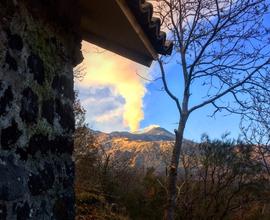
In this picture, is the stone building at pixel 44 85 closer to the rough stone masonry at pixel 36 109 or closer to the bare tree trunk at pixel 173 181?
the rough stone masonry at pixel 36 109

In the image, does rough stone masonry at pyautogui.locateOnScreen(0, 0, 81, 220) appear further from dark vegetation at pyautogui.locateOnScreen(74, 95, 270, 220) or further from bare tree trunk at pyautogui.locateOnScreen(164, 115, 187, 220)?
dark vegetation at pyautogui.locateOnScreen(74, 95, 270, 220)

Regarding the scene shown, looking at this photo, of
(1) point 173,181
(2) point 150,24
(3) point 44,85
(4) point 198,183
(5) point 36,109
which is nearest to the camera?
(5) point 36,109

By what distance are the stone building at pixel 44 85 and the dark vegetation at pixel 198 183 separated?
1242cm

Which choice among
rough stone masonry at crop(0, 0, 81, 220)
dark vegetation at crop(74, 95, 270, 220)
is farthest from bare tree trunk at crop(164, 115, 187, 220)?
rough stone masonry at crop(0, 0, 81, 220)

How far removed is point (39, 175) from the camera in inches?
124

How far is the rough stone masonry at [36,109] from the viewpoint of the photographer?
9.17 ft

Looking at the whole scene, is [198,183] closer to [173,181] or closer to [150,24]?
[173,181]

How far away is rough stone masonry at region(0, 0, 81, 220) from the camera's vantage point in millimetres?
2795

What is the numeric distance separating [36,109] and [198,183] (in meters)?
15.5

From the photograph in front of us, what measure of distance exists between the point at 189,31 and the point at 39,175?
32.8 feet

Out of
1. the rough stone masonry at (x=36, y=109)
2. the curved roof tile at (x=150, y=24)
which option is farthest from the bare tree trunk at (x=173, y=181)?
the rough stone masonry at (x=36, y=109)

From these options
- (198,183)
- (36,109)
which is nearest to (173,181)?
(198,183)

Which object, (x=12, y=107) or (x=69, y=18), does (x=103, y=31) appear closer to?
(x=69, y=18)

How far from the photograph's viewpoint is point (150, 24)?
3.92 metres
